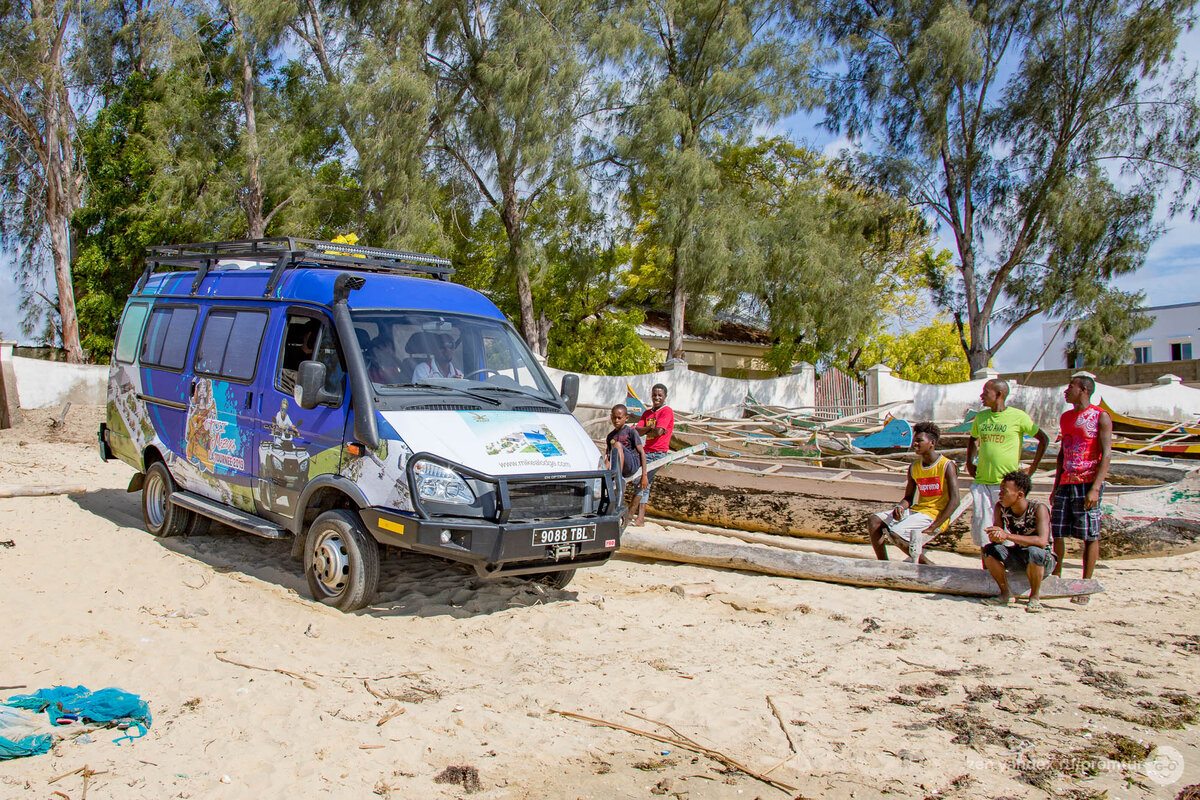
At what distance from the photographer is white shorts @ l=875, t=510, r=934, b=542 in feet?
24.4

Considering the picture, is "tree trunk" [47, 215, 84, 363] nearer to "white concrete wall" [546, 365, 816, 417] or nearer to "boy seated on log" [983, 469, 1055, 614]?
"white concrete wall" [546, 365, 816, 417]

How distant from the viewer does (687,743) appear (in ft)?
13.7

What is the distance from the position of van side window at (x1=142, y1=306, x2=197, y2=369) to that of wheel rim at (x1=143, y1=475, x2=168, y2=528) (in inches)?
44.8

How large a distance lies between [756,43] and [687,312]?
8706 mm

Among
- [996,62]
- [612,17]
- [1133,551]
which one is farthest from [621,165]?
[1133,551]

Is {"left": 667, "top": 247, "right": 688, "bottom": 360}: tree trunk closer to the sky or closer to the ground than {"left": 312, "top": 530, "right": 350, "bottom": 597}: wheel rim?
closer to the sky

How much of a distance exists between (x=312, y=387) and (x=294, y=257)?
163 cm

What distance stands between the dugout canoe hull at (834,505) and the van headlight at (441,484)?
191 inches

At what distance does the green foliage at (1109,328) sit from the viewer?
1026 inches

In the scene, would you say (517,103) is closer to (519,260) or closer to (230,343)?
(519,260)

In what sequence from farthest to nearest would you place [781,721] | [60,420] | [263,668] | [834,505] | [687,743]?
1. [60,420]
2. [834,505]
3. [263,668]
4. [781,721]
5. [687,743]

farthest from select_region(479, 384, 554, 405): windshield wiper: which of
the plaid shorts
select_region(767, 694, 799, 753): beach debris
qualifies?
the plaid shorts

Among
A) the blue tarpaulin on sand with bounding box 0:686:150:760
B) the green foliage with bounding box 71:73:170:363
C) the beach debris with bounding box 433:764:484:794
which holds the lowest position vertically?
the beach debris with bounding box 433:764:484:794

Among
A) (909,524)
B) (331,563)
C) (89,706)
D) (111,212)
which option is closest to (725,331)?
(111,212)
